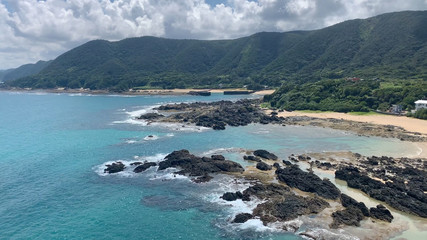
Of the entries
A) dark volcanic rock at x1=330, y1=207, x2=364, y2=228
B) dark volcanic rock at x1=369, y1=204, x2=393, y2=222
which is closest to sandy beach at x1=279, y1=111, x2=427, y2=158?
dark volcanic rock at x1=369, y1=204, x2=393, y2=222

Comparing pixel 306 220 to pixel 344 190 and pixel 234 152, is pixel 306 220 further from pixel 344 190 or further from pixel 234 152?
pixel 234 152

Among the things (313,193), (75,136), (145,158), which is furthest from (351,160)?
(75,136)

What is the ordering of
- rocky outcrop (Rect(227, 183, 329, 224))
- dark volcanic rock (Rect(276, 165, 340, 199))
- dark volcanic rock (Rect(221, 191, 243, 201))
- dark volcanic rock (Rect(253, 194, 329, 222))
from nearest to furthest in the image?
1. dark volcanic rock (Rect(253, 194, 329, 222))
2. rocky outcrop (Rect(227, 183, 329, 224))
3. dark volcanic rock (Rect(221, 191, 243, 201))
4. dark volcanic rock (Rect(276, 165, 340, 199))

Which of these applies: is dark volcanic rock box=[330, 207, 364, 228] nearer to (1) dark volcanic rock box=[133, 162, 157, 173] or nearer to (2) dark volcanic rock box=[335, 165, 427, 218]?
(2) dark volcanic rock box=[335, 165, 427, 218]

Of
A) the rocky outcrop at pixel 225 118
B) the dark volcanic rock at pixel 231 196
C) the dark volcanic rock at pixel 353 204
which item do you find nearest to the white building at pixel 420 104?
the rocky outcrop at pixel 225 118

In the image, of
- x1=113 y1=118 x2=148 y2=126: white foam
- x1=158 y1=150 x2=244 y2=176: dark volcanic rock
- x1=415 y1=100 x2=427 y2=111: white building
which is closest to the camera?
x1=158 y1=150 x2=244 y2=176: dark volcanic rock

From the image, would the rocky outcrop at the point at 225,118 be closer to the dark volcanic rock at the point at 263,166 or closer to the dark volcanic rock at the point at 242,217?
the dark volcanic rock at the point at 263,166

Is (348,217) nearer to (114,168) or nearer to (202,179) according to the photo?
(202,179)
